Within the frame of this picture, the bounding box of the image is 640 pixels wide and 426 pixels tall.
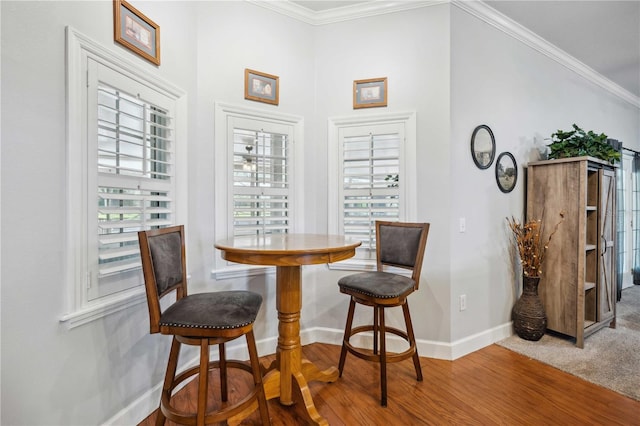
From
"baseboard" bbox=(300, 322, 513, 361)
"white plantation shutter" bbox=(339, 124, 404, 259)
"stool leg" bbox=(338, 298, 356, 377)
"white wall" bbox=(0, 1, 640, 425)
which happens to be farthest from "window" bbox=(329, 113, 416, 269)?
"baseboard" bbox=(300, 322, 513, 361)

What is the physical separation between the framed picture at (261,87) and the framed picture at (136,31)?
0.72 meters

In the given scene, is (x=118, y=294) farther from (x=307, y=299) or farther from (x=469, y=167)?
(x=469, y=167)

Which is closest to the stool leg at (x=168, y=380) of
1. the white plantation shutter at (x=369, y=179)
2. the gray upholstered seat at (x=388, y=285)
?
the gray upholstered seat at (x=388, y=285)

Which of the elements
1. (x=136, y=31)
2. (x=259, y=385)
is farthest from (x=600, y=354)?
(x=136, y=31)

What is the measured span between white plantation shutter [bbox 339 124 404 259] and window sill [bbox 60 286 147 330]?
1.64 m

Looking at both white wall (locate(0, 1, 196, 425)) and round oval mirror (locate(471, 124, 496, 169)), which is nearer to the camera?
white wall (locate(0, 1, 196, 425))

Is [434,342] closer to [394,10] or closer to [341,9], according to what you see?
[394,10]

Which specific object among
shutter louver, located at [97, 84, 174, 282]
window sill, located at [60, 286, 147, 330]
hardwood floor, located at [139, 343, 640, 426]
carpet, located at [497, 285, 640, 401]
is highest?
shutter louver, located at [97, 84, 174, 282]

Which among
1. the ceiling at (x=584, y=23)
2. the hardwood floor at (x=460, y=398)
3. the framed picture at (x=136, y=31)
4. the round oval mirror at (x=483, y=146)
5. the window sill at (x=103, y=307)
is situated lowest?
the hardwood floor at (x=460, y=398)

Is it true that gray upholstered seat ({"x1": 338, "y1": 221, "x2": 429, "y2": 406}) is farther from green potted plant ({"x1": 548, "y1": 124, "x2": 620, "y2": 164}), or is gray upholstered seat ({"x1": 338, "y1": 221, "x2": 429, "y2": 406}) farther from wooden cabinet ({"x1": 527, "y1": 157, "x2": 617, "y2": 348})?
green potted plant ({"x1": 548, "y1": 124, "x2": 620, "y2": 164})

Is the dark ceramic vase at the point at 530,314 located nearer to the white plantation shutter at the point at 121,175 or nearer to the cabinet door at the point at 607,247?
the cabinet door at the point at 607,247

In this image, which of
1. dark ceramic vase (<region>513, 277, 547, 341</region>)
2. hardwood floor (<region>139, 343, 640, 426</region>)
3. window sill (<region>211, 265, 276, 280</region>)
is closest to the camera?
Answer: hardwood floor (<region>139, 343, 640, 426</region>)

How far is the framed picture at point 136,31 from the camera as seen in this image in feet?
5.34

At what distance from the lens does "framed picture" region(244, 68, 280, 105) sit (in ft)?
8.16
